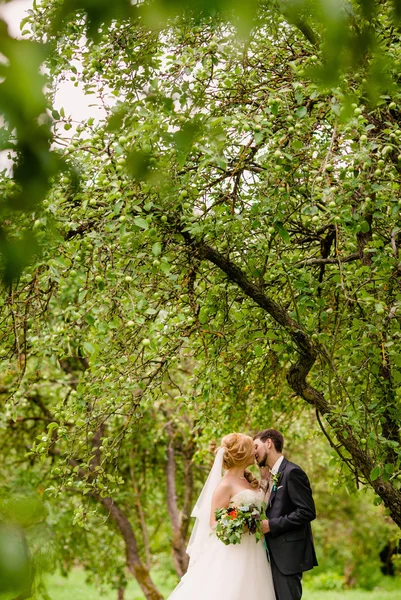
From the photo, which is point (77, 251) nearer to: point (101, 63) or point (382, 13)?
point (101, 63)

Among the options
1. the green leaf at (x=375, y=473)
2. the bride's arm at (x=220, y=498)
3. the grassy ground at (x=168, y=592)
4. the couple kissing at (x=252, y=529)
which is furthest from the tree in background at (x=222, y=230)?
the grassy ground at (x=168, y=592)

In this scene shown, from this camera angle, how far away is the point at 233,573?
591cm

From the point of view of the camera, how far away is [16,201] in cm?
141

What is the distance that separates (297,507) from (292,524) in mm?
134

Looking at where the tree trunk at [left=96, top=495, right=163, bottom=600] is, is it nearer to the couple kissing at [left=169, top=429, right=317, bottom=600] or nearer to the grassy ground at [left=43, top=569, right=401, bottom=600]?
the grassy ground at [left=43, top=569, right=401, bottom=600]

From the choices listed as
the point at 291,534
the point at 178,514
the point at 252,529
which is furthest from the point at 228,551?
the point at 178,514

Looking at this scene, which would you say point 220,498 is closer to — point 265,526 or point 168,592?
point 265,526

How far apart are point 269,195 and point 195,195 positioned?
497 millimetres

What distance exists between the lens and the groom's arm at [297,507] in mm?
5457

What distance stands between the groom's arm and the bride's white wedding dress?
1.09 ft

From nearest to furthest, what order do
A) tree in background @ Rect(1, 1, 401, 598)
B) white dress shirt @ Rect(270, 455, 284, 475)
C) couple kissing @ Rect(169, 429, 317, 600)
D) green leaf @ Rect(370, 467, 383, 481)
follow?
tree in background @ Rect(1, 1, 401, 598) → green leaf @ Rect(370, 467, 383, 481) → couple kissing @ Rect(169, 429, 317, 600) → white dress shirt @ Rect(270, 455, 284, 475)

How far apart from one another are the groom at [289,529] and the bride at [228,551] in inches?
8.3

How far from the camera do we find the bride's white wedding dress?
5.85 meters

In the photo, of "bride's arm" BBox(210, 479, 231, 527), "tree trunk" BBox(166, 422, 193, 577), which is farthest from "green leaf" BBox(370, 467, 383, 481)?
"tree trunk" BBox(166, 422, 193, 577)
